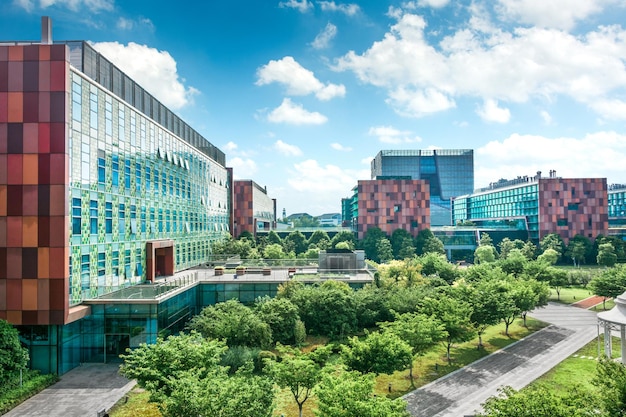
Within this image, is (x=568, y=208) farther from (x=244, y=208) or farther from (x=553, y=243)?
(x=244, y=208)

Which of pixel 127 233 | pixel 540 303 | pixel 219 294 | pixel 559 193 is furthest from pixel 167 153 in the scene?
pixel 559 193

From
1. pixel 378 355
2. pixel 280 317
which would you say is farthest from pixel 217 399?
pixel 280 317

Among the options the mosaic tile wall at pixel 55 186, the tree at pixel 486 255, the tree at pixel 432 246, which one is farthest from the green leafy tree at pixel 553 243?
the mosaic tile wall at pixel 55 186

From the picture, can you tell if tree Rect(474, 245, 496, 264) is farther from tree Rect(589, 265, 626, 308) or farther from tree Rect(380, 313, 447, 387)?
tree Rect(380, 313, 447, 387)

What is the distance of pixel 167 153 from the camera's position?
145ft

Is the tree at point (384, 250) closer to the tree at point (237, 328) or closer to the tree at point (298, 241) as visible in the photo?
the tree at point (298, 241)

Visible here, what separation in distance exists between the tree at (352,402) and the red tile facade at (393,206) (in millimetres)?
72202

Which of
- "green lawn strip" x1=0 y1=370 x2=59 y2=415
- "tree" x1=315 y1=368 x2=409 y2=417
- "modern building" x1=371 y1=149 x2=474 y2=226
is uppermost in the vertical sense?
"modern building" x1=371 y1=149 x2=474 y2=226

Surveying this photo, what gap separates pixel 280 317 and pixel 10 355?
16.5 meters

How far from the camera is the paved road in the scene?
23.4 m

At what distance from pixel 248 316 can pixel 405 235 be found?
6059cm

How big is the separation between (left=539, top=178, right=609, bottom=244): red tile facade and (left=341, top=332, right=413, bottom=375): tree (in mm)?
78185

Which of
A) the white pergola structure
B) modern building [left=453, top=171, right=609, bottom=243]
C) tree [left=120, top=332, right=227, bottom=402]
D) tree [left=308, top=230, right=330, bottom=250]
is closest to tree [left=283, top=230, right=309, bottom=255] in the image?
tree [left=308, top=230, right=330, bottom=250]

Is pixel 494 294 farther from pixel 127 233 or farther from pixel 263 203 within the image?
pixel 263 203
